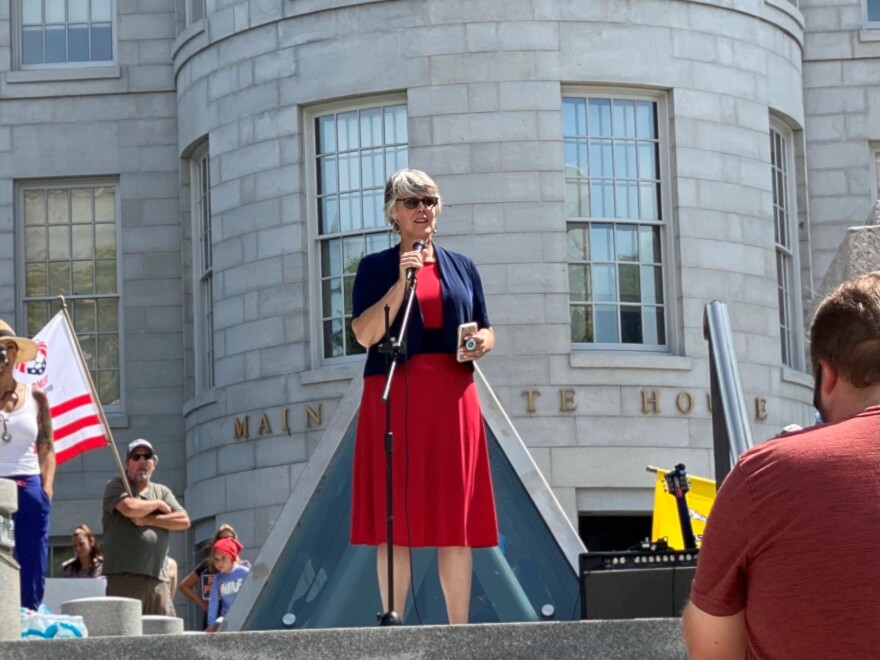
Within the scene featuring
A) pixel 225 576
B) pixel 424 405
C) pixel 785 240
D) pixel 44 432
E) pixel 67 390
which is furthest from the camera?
pixel 785 240

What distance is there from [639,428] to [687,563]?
8951 millimetres

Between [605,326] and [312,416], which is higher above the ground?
[605,326]

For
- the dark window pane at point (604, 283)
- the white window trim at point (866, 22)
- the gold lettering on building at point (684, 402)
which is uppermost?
the white window trim at point (866, 22)

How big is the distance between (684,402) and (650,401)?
0.33 m

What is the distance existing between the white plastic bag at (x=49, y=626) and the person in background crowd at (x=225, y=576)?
630 cm

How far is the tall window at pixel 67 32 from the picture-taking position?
19.5 m

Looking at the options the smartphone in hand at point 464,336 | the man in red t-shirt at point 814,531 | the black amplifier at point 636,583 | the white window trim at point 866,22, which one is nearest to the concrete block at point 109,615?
the smartphone in hand at point 464,336

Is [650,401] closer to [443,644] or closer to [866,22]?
[866,22]

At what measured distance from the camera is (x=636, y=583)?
766 cm

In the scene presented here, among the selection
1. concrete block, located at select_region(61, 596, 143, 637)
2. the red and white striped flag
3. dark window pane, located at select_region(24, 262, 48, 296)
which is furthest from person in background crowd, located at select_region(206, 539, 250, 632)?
dark window pane, located at select_region(24, 262, 48, 296)

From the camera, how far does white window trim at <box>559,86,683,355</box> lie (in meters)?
17.0

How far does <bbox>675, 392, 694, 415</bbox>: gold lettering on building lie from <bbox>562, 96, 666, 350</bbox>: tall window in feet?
1.79

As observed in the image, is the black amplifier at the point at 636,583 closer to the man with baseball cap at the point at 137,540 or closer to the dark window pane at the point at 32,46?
the man with baseball cap at the point at 137,540

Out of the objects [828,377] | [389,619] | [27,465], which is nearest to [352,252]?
[27,465]
